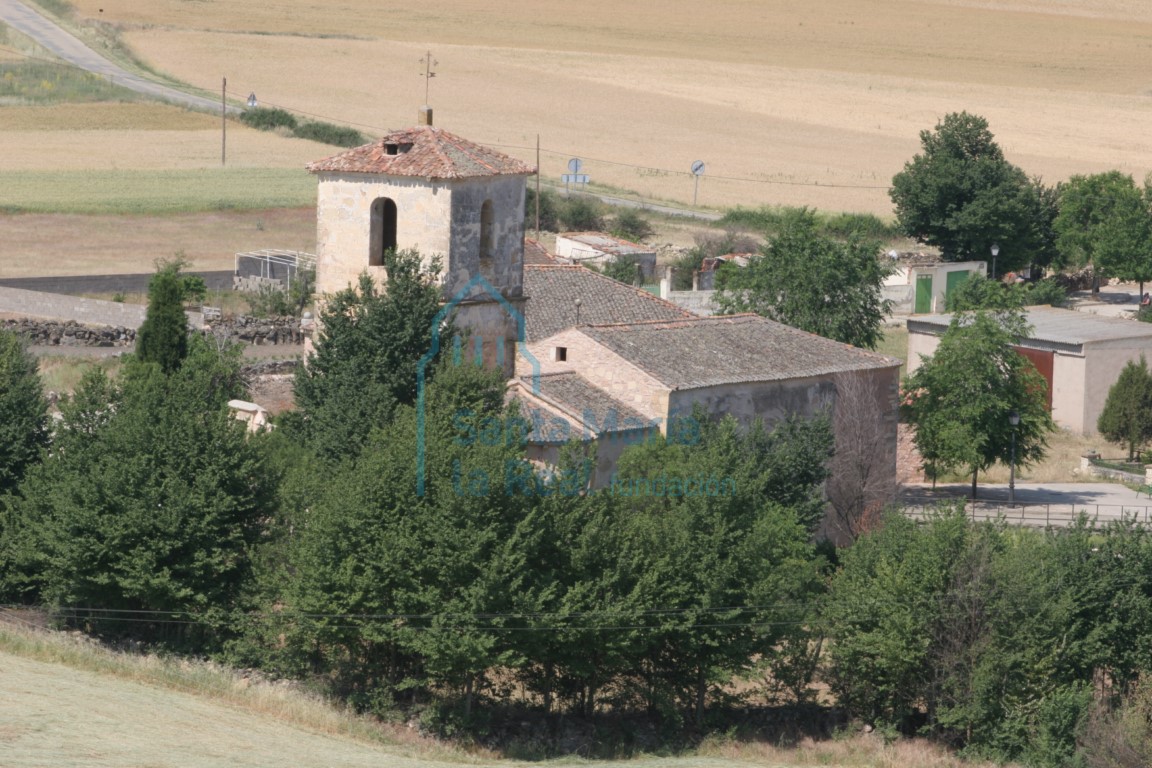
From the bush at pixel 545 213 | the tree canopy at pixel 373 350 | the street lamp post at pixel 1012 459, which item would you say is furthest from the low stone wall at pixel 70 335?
the bush at pixel 545 213

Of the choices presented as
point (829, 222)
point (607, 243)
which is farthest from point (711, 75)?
point (607, 243)

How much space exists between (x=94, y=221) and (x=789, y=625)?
4383 centimetres

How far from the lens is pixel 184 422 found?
30000 millimetres

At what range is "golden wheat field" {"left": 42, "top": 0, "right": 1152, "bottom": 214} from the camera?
92000 mm

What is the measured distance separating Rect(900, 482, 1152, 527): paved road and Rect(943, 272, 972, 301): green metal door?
835 inches

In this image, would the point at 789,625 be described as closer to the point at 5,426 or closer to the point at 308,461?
the point at 308,461

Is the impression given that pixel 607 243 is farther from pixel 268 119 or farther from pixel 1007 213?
pixel 268 119

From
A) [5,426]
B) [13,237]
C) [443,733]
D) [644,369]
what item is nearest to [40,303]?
[13,237]

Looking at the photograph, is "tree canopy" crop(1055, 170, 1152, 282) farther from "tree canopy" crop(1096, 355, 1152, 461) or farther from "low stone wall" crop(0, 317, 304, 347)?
"low stone wall" crop(0, 317, 304, 347)

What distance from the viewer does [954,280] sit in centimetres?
6631

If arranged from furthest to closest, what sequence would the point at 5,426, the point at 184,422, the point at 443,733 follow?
1. the point at 5,426
2. the point at 184,422
3. the point at 443,733

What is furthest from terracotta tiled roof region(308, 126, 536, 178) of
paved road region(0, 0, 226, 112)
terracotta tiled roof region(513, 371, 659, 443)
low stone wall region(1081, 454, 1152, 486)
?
paved road region(0, 0, 226, 112)

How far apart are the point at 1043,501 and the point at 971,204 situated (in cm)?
2881

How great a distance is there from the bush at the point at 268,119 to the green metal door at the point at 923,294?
34895mm
